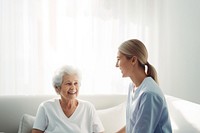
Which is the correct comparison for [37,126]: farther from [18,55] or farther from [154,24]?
[154,24]

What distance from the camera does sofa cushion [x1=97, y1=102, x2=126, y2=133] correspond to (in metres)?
2.50

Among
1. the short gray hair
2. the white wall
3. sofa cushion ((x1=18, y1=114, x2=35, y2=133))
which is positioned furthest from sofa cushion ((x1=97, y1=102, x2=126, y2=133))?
the white wall

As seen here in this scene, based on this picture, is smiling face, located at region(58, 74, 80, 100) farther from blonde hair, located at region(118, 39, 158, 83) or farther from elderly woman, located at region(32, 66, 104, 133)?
blonde hair, located at region(118, 39, 158, 83)

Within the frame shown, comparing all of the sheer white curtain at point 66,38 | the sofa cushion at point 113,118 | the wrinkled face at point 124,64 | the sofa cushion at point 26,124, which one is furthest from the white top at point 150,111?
the sheer white curtain at point 66,38

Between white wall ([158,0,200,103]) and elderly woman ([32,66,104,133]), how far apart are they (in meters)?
1.06

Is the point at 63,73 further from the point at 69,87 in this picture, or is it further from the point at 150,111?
the point at 150,111

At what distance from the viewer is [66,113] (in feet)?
7.49

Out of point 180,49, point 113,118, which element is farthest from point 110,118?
point 180,49

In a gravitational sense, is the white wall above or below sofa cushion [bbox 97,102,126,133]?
above

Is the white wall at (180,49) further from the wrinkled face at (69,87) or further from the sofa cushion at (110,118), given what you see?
the wrinkled face at (69,87)

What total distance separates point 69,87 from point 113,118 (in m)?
0.50

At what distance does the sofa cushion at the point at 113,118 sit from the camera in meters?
2.50

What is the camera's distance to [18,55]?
3.00 m

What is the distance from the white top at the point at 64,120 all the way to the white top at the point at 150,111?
0.66 metres
